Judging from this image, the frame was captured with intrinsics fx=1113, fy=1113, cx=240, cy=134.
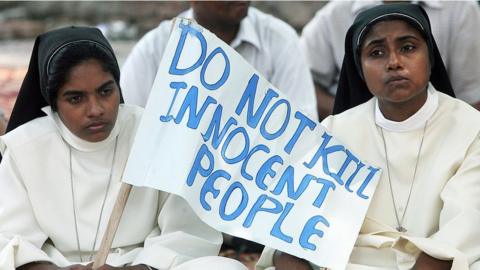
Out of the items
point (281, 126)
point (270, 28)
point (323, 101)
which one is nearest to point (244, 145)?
point (281, 126)

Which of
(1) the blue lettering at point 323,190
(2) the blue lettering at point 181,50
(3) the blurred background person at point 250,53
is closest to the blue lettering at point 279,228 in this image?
(1) the blue lettering at point 323,190

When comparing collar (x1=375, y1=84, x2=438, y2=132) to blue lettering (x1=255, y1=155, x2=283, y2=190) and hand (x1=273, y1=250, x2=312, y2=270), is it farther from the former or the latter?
hand (x1=273, y1=250, x2=312, y2=270)

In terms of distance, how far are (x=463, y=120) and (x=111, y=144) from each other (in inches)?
62.1

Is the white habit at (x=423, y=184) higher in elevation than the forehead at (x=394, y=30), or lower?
lower

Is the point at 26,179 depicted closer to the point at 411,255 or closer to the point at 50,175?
the point at 50,175

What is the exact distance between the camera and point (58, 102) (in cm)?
A: 491

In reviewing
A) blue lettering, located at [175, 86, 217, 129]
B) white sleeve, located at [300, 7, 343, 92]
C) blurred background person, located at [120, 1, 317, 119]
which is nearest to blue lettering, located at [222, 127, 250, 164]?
blue lettering, located at [175, 86, 217, 129]

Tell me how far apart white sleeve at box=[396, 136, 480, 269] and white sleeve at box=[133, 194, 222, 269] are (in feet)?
3.00

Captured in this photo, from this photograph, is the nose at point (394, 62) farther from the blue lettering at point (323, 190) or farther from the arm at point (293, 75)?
the arm at point (293, 75)

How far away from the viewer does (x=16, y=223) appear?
192 inches

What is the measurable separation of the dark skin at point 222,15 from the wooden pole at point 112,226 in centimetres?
211

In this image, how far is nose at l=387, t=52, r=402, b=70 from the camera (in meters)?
4.67

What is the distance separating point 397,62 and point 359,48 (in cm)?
27

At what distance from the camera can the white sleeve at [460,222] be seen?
4426mm
